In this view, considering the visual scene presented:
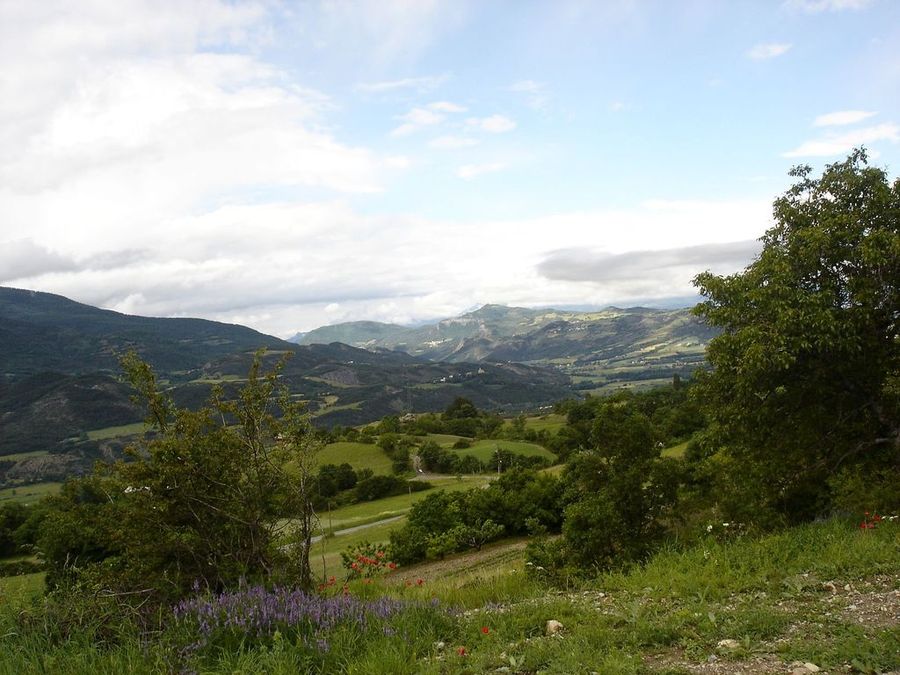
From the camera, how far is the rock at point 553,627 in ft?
21.7

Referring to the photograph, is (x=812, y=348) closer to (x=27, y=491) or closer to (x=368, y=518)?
(x=368, y=518)

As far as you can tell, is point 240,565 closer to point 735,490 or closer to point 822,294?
point 735,490

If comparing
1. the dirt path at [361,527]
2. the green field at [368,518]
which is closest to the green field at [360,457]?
the green field at [368,518]

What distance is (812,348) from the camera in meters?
12.1

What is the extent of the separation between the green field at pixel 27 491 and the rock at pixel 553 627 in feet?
517

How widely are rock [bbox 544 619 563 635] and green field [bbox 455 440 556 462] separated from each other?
9090 centimetres

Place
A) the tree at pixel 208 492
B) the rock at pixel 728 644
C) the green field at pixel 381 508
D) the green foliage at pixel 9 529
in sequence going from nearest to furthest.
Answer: the rock at pixel 728 644, the tree at pixel 208 492, the green field at pixel 381 508, the green foliage at pixel 9 529

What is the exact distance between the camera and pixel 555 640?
6.16 metres

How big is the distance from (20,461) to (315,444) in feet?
762

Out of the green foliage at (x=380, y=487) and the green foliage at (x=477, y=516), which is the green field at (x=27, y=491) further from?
the green foliage at (x=477, y=516)

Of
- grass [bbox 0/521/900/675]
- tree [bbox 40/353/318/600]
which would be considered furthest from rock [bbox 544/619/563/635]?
tree [bbox 40/353/318/600]

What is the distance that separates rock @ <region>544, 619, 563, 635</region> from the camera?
6.61 m

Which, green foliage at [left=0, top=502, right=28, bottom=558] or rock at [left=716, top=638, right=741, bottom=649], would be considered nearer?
rock at [left=716, top=638, right=741, bottom=649]

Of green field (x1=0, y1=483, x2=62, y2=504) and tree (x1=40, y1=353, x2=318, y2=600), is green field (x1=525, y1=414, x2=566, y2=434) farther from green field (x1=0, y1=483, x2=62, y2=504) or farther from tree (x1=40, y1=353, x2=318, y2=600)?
green field (x1=0, y1=483, x2=62, y2=504)
